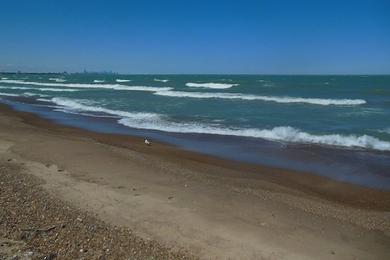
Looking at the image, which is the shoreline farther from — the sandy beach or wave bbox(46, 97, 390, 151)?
wave bbox(46, 97, 390, 151)

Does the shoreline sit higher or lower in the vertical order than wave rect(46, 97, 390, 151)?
lower

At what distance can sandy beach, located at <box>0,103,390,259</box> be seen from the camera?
4809 millimetres

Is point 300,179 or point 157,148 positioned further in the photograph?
point 157,148

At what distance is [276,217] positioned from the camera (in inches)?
229

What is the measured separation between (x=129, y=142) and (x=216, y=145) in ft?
9.06

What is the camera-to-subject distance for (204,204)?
20.4ft

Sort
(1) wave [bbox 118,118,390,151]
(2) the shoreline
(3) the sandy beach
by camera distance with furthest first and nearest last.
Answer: (1) wave [bbox 118,118,390,151] < (2) the shoreline < (3) the sandy beach

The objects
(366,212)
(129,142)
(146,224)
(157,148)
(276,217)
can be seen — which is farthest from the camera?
(129,142)

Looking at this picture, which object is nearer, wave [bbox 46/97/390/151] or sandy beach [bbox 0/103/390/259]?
sandy beach [bbox 0/103/390/259]

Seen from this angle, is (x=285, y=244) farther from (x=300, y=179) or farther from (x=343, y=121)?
(x=343, y=121)

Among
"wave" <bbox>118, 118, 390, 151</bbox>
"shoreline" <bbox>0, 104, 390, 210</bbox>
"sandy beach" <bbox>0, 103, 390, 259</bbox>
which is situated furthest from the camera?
"wave" <bbox>118, 118, 390, 151</bbox>

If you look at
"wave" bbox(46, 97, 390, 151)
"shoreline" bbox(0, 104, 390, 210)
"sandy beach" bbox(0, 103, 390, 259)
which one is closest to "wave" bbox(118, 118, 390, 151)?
"wave" bbox(46, 97, 390, 151)

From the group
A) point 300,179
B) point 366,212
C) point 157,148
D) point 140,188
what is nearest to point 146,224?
point 140,188

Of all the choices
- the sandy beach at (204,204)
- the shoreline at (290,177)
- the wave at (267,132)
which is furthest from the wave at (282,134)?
the sandy beach at (204,204)
